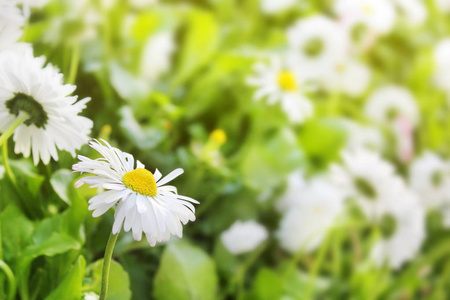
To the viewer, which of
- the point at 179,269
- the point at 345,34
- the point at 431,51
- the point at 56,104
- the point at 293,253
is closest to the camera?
the point at 56,104

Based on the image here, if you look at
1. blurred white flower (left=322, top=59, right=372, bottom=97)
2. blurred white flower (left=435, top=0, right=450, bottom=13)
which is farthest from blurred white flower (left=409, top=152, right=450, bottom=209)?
blurred white flower (left=435, top=0, right=450, bottom=13)

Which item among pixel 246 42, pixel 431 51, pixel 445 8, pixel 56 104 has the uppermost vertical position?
pixel 445 8

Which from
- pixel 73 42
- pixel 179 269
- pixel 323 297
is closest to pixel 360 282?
pixel 323 297

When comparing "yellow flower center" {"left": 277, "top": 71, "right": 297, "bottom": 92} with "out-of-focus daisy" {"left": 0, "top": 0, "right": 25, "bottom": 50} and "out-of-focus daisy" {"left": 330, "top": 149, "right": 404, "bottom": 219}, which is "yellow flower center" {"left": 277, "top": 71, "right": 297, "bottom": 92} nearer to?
"out-of-focus daisy" {"left": 330, "top": 149, "right": 404, "bottom": 219}

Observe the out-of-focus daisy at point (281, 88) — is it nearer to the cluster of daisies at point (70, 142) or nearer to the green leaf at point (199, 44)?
the green leaf at point (199, 44)

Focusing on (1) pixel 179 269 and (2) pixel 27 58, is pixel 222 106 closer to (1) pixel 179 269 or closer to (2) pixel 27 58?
(1) pixel 179 269

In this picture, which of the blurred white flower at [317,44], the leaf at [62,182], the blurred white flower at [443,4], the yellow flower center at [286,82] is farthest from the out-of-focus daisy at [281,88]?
the blurred white flower at [443,4]
